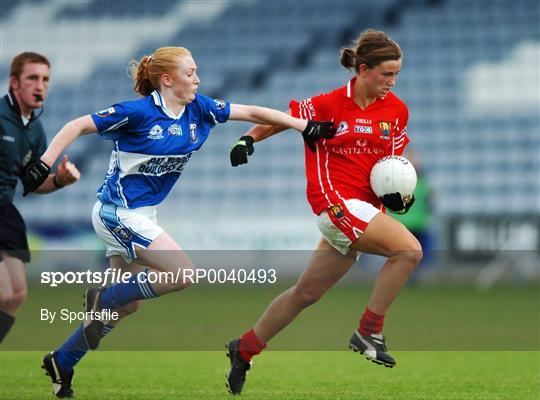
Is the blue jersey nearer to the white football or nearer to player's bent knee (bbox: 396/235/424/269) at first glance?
the white football

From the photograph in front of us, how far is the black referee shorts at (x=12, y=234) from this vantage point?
6516 mm

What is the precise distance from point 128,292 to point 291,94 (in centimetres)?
1412

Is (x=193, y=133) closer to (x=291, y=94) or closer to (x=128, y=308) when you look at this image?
(x=128, y=308)

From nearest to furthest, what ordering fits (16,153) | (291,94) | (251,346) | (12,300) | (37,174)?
(37,174) → (251,346) → (12,300) → (16,153) → (291,94)

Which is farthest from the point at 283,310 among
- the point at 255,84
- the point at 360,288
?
the point at 255,84

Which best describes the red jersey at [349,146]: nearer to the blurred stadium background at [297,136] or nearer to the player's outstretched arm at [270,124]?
the player's outstretched arm at [270,124]

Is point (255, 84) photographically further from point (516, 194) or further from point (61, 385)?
point (61, 385)

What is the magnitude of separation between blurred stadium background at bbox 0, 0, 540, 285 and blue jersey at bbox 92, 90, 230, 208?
1068cm

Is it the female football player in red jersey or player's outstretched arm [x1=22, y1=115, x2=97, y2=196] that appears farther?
the female football player in red jersey

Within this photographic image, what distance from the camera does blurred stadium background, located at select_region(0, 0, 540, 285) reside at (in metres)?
17.1

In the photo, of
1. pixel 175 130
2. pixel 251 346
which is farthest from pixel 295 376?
pixel 175 130

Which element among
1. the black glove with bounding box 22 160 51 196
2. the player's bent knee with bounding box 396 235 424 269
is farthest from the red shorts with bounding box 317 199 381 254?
the black glove with bounding box 22 160 51 196

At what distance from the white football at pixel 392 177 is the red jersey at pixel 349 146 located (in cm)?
10

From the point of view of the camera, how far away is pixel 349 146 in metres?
5.94
